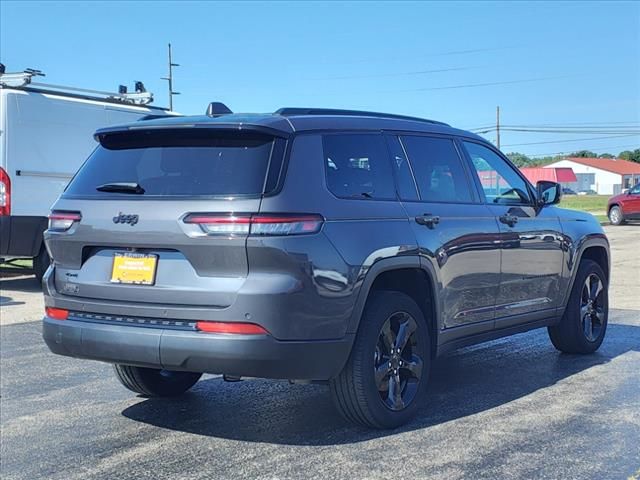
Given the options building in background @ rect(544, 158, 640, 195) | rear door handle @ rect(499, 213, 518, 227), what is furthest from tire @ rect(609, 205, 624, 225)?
building in background @ rect(544, 158, 640, 195)

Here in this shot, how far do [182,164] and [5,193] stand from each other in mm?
7055

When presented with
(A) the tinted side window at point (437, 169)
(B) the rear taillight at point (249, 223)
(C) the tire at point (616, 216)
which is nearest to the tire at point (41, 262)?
(A) the tinted side window at point (437, 169)

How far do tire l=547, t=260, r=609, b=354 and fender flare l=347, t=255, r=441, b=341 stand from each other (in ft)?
7.10

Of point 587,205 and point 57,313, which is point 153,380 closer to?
point 57,313

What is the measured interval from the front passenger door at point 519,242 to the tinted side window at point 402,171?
0.86 meters

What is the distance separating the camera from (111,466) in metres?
4.38

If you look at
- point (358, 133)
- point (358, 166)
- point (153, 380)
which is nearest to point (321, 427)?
point (153, 380)

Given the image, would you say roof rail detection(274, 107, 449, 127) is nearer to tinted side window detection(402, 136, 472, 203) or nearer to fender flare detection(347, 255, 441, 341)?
tinted side window detection(402, 136, 472, 203)

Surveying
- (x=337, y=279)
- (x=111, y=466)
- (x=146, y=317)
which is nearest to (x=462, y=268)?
(x=337, y=279)

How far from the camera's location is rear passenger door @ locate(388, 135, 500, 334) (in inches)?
206

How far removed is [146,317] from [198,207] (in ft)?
2.25

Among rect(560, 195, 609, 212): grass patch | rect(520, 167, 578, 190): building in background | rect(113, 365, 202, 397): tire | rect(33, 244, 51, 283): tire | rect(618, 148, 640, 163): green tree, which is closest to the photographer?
rect(113, 365, 202, 397): tire

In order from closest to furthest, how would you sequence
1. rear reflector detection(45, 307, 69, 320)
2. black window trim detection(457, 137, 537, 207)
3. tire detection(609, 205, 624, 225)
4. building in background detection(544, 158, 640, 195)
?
rear reflector detection(45, 307, 69, 320) < black window trim detection(457, 137, 537, 207) < tire detection(609, 205, 624, 225) < building in background detection(544, 158, 640, 195)

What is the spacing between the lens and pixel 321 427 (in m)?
5.04
